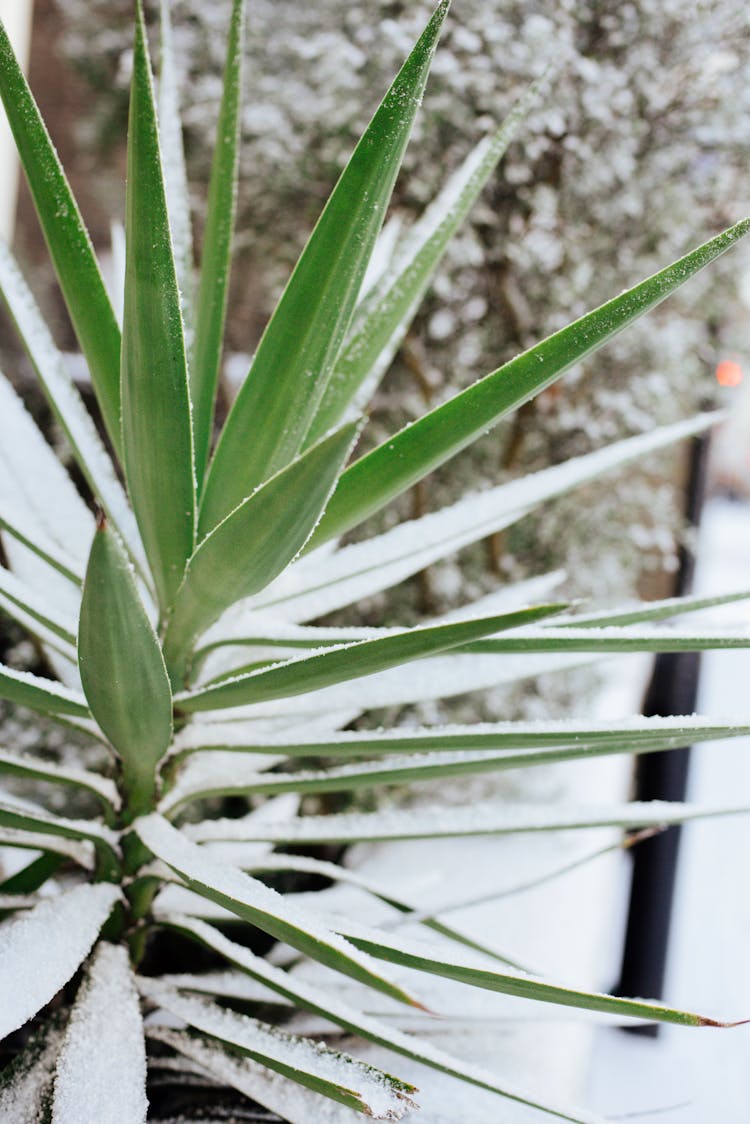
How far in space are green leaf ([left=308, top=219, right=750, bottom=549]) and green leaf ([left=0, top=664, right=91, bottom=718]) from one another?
168 millimetres

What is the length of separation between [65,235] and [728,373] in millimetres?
1586

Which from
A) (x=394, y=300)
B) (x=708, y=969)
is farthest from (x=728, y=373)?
(x=394, y=300)

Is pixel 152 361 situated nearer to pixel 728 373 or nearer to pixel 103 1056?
pixel 103 1056

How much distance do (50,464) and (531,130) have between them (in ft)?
3.60

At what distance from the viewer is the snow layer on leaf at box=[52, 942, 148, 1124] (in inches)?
15.0

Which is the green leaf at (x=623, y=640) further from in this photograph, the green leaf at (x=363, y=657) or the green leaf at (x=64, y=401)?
the green leaf at (x=64, y=401)

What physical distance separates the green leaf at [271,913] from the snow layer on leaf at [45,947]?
6 centimetres

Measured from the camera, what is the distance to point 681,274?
410 millimetres

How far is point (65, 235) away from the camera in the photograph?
0.46 metres

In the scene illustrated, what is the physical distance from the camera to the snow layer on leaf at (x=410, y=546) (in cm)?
59

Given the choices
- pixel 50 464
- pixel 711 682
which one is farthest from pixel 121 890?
pixel 711 682

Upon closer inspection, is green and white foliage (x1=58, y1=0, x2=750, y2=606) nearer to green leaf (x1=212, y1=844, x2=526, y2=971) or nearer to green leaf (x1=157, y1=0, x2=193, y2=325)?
green leaf (x1=157, y1=0, x2=193, y2=325)

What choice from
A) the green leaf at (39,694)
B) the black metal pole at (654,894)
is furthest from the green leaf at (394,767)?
the black metal pole at (654,894)

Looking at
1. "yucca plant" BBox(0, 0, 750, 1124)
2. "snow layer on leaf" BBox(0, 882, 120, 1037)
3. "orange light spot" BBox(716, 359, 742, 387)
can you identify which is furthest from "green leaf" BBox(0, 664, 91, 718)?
"orange light spot" BBox(716, 359, 742, 387)
